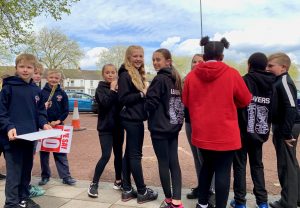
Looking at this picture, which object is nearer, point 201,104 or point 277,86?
point 201,104

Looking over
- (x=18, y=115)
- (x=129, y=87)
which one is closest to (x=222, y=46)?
(x=129, y=87)

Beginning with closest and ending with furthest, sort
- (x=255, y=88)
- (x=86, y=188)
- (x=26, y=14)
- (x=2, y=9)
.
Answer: (x=255, y=88)
(x=86, y=188)
(x=2, y=9)
(x=26, y=14)

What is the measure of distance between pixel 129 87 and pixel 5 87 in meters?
1.54

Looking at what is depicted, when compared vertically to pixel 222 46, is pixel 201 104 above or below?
below

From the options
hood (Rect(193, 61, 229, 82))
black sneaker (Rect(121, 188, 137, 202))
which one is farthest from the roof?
hood (Rect(193, 61, 229, 82))

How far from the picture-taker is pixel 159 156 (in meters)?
4.12

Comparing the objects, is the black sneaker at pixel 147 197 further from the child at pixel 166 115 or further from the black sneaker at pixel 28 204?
the black sneaker at pixel 28 204

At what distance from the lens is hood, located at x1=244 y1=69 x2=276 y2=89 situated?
3.94 meters

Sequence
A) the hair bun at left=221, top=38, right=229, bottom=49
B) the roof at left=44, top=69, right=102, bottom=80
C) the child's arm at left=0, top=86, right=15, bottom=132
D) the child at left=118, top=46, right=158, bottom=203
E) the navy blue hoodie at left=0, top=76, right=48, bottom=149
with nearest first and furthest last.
A: the hair bun at left=221, top=38, right=229, bottom=49
the child's arm at left=0, top=86, right=15, bottom=132
the navy blue hoodie at left=0, top=76, right=48, bottom=149
the child at left=118, top=46, right=158, bottom=203
the roof at left=44, top=69, right=102, bottom=80

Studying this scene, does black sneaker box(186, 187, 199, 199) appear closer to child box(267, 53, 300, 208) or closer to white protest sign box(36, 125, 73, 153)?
child box(267, 53, 300, 208)

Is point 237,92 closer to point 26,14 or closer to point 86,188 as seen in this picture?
point 86,188

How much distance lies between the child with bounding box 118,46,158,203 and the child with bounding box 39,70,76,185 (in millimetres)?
1402

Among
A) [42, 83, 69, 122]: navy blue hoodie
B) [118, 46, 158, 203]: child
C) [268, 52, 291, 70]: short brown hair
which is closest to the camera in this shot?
[268, 52, 291, 70]: short brown hair

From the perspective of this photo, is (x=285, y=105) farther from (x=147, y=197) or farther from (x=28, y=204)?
(x=28, y=204)
